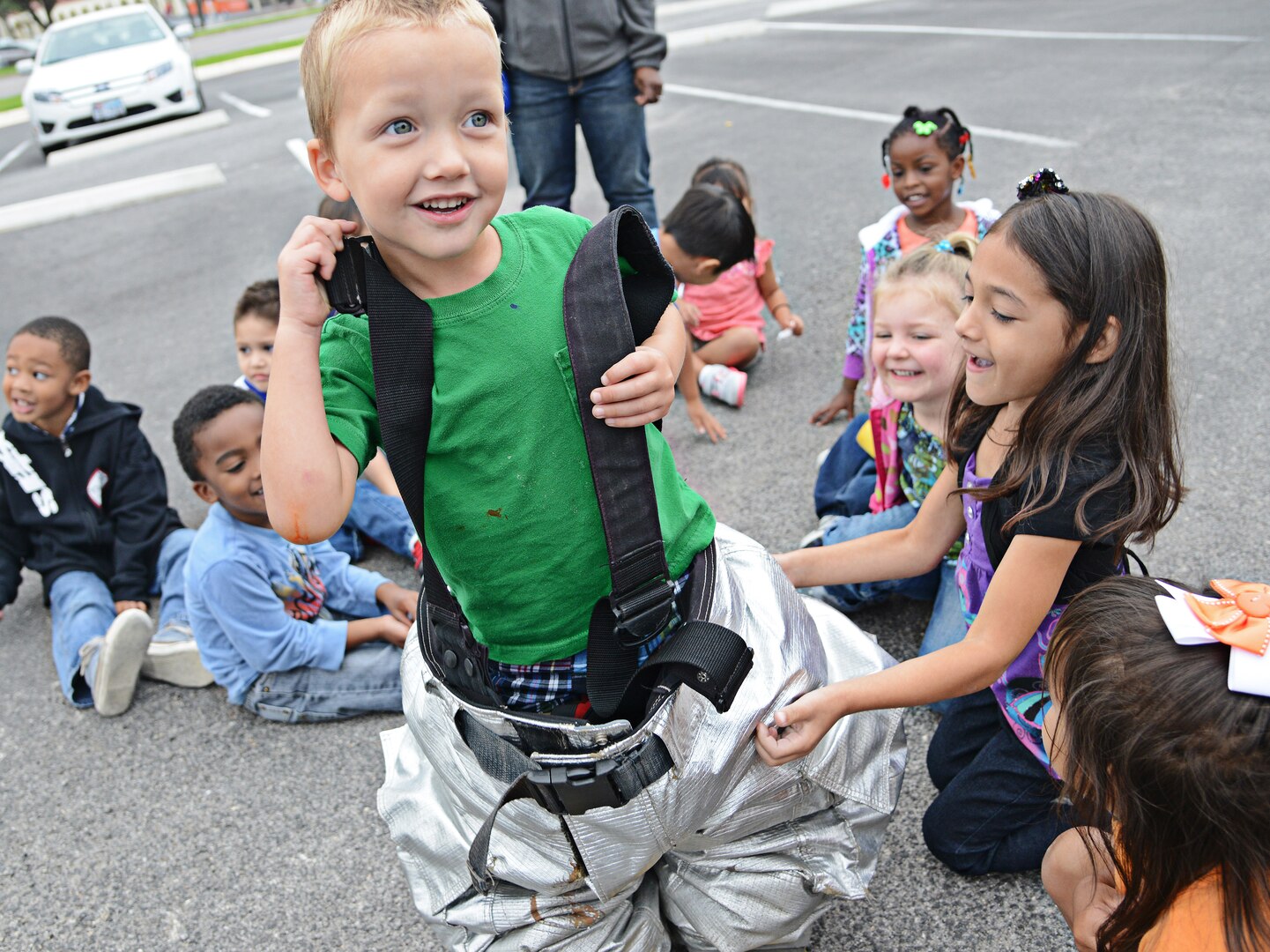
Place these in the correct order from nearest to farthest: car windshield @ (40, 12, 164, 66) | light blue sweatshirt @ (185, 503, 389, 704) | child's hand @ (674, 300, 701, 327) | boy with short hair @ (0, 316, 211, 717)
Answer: light blue sweatshirt @ (185, 503, 389, 704), boy with short hair @ (0, 316, 211, 717), child's hand @ (674, 300, 701, 327), car windshield @ (40, 12, 164, 66)

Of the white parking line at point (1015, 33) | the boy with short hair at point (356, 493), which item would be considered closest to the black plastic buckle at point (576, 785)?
the boy with short hair at point (356, 493)

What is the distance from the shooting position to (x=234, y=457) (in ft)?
8.98

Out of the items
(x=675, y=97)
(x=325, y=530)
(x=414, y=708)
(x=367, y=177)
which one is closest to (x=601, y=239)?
(x=367, y=177)

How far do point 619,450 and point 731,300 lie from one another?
2.76 metres

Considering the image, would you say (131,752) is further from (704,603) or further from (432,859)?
(704,603)

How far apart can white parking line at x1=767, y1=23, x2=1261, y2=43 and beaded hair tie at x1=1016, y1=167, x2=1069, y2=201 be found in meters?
6.93

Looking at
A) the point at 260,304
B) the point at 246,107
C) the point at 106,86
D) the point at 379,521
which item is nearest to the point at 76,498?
the point at 260,304

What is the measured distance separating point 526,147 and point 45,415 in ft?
6.50

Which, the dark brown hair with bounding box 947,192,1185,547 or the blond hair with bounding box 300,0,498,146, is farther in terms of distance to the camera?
the dark brown hair with bounding box 947,192,1185,547

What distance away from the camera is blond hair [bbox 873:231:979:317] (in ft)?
8.43

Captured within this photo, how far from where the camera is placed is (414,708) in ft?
5.75

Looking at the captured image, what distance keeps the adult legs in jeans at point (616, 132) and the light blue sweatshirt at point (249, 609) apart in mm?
1940

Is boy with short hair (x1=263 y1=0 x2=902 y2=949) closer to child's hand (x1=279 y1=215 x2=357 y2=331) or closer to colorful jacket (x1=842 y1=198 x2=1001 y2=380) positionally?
child's hand (x1=279 y1=215 x2=357 y2=331)

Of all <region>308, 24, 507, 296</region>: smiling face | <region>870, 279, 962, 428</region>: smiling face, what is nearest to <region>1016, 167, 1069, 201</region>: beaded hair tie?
<region>870, 279, 962, 428</region>: smiling face
